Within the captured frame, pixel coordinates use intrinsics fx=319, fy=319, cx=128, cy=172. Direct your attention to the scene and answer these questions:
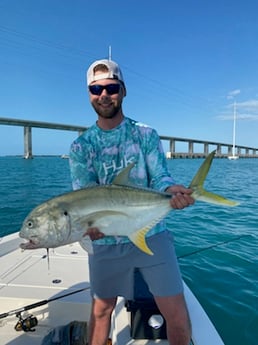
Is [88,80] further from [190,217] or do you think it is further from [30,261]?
[190,217]

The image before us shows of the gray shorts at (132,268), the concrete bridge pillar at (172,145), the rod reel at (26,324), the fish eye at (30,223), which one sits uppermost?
the concrete bridge pillar at (172,145)

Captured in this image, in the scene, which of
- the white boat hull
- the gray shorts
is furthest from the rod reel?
the gray shorts

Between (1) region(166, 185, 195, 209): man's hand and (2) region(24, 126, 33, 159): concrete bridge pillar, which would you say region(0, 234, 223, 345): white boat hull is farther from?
(2) region(24, 126, 33, 159): concrete bridge pillar

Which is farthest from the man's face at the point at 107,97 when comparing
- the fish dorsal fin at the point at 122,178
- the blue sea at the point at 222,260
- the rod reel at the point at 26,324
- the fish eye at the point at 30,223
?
the blue sea at the point at 222,260

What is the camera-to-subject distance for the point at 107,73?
270 centimetres

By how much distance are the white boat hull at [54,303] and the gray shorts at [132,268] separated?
0.68 m

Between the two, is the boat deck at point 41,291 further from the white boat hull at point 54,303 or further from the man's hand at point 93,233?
the man's hand at point 93,233

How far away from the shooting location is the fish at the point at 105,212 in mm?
2152

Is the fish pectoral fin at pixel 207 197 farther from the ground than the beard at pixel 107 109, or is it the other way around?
the beard at pixel 107 109

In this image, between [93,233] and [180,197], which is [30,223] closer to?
[93,233]

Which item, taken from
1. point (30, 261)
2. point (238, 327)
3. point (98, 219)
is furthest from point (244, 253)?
point (98, 219)

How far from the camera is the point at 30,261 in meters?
4.76

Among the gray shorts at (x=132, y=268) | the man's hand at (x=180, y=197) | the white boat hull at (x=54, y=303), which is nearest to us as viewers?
the man's hand at (x=180, y=197)

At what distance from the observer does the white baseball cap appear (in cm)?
270
